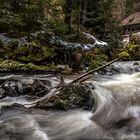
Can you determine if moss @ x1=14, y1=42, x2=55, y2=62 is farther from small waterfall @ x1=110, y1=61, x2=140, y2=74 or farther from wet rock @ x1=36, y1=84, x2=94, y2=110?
wet rock @ x1=36, y1=84, x2=94, y2=110

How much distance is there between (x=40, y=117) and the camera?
8.38m

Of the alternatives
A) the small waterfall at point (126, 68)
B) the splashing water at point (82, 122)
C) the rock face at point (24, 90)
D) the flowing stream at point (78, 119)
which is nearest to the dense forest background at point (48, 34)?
the small waterfall at point (126, 68)

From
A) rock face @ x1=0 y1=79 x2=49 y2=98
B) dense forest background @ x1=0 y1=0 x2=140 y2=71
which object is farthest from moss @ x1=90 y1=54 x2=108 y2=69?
rock face @ x1=0 y1=79 x2=49 y2=98

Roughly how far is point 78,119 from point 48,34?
12.8 m

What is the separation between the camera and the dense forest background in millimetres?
16594

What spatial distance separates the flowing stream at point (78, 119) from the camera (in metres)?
7.27

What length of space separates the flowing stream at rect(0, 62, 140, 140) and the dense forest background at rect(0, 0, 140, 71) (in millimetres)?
6048

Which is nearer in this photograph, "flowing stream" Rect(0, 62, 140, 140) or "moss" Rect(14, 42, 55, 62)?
"flowing stream" Rect(0, 62, 140, 140)

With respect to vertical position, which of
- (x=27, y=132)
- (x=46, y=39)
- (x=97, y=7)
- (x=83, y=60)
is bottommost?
(x=27, y=132)

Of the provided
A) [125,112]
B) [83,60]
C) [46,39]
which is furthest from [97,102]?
[46,39]

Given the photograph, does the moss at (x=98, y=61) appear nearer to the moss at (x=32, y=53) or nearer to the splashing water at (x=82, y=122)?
the moss at (x=32, y=53)

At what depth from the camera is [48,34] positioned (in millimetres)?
20500

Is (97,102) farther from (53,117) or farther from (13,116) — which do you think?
(13,116)

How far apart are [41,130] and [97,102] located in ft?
7.88
